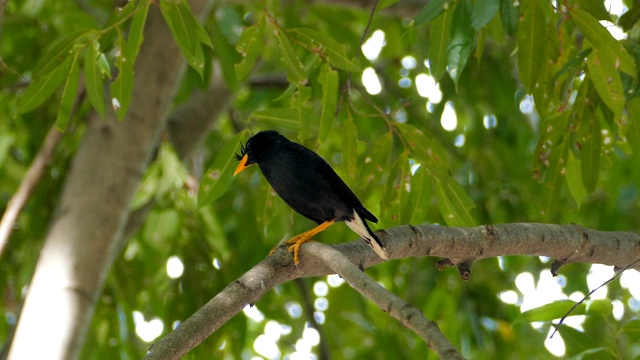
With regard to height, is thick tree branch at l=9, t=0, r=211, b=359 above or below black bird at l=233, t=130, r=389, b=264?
below

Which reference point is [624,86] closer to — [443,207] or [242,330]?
[443,207]

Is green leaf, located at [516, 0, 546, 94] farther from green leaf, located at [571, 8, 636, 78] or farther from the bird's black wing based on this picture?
the bird's black wing

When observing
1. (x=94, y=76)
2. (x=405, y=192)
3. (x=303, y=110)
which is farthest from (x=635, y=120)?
(x=94, y=76)

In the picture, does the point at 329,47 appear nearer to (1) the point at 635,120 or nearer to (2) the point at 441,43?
(2) the point at 441,43

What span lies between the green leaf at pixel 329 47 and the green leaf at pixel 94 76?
2.21 feet

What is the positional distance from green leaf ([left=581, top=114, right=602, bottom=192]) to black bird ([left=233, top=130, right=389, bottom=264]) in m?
0.76

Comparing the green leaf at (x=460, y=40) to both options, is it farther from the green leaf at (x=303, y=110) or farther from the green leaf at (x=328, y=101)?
the green leaf at (x=303, y=110)

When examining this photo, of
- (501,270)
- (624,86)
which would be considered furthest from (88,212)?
(501,270)

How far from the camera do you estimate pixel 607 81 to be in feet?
8.66

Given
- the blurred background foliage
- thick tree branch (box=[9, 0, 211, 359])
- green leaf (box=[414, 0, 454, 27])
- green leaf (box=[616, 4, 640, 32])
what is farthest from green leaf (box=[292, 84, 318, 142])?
green leaf (box=[616, 4, 640, 32])

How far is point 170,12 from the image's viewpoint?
2652mm

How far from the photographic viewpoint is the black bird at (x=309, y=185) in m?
2.88

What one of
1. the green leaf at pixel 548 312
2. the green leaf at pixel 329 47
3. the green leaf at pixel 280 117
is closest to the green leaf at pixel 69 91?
the green leaf at pixel 280 117

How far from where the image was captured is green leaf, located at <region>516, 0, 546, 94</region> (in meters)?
2.68
